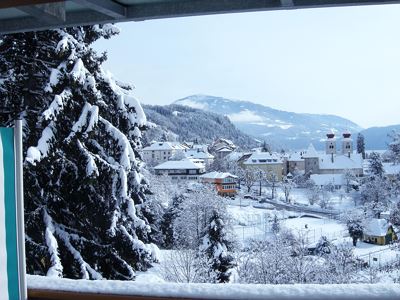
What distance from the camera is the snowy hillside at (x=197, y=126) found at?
35.0 m

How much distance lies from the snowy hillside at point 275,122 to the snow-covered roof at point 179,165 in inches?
336

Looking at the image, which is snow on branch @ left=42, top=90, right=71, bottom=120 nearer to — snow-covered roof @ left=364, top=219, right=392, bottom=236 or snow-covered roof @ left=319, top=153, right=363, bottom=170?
snow-covered roof @ left=364, top=219, right=392, bottom=236

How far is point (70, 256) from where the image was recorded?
6.75m

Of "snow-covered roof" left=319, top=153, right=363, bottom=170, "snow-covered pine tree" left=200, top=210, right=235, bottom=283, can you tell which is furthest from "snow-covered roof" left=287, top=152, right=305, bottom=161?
"snow-covered pine tree" left=200, top=210, right=235, bottom=283

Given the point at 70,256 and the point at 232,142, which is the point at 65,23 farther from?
the point at 232,142

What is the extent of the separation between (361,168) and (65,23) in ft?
116

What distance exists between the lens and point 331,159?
42781 millimetres

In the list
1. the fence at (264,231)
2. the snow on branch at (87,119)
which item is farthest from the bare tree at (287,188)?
the snow on branch at (87,119)

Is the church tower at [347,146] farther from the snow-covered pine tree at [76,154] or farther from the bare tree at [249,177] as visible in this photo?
the snow-covered pine tree at [76,154]

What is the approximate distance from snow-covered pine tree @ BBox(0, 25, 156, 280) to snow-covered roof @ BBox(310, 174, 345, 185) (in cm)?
3270

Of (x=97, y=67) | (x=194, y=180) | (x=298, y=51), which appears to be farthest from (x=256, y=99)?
(x=97, y=67)

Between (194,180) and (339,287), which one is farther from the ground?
(339,287)

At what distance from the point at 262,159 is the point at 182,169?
8.91 metres

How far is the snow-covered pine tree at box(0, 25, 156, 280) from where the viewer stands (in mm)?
6434
